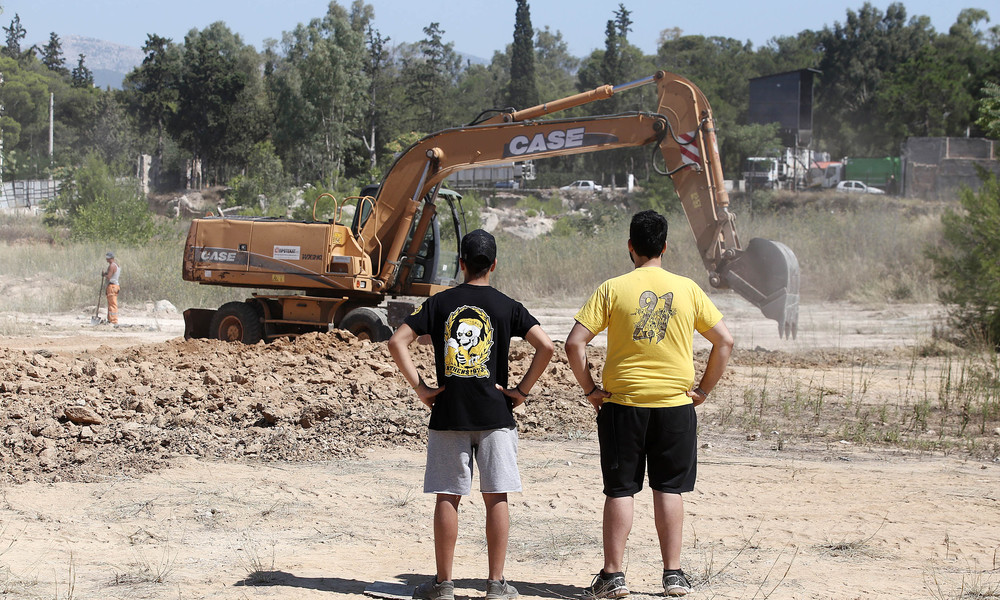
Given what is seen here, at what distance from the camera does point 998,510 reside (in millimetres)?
6719

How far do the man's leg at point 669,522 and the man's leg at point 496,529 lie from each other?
0.71 metres

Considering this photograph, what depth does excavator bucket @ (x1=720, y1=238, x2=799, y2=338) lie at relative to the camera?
552 inches

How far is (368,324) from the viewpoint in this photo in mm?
13930

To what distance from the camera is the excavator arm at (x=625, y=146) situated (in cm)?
1337

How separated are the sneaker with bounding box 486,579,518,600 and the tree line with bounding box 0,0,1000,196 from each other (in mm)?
39783

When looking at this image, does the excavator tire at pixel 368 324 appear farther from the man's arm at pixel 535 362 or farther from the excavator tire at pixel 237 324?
the man's arm at pixel 535 362

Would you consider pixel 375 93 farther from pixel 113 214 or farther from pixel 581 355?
pixel 581 355

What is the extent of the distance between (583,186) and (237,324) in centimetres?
4794

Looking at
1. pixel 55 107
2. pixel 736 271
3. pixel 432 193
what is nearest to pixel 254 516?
pixel 432 193

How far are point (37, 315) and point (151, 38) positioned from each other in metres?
50.0

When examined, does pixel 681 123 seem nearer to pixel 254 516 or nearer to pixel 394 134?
pixel 254 516

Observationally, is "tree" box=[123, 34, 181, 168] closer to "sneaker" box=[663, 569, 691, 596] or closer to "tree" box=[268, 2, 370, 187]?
"tree" box=[268, 2, 370, 187]

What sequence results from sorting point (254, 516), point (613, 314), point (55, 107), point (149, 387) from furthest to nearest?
point (55, 107) → point (149, 387) → point (254, 516) → point (613, 314)

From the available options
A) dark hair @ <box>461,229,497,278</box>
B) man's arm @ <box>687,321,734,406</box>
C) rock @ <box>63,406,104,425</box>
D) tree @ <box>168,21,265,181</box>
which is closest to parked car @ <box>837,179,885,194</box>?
tree @ <box>168,21,265,181</box>
